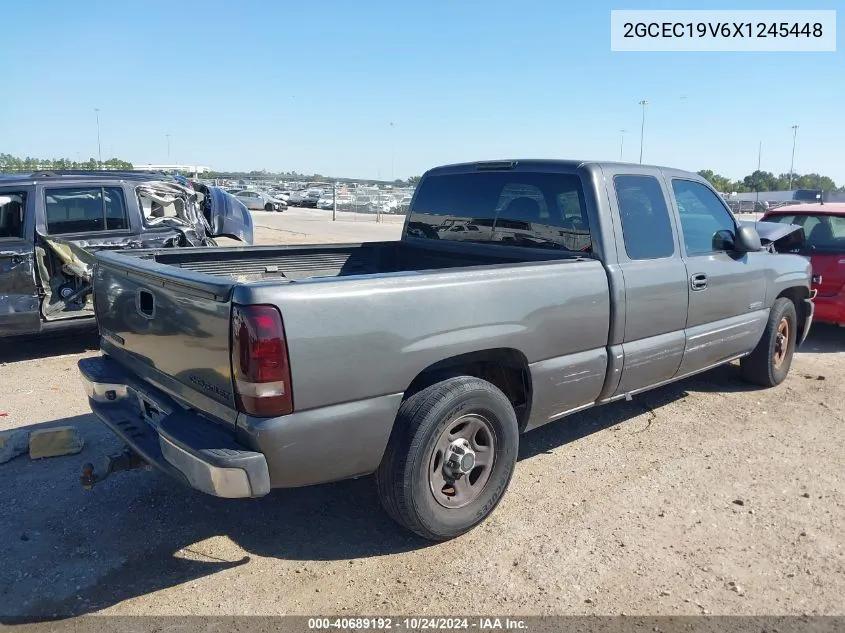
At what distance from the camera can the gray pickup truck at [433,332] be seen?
2740mm

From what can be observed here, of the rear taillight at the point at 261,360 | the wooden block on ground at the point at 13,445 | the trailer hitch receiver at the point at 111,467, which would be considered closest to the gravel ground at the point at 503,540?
the wooden block on ground at the point at 13,445

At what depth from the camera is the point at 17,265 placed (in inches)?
252

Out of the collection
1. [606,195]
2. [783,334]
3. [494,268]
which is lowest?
[783,334]

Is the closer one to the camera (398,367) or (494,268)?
(398,367)

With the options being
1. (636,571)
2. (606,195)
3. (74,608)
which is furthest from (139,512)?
(606,195)

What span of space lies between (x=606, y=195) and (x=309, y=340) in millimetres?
2285

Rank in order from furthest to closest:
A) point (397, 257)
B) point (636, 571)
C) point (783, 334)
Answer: point (783, 334) < point (397, 257) < point (636, 571)

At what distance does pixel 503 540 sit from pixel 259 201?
40082 millimetres

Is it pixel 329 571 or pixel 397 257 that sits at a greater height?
pixel 397 257

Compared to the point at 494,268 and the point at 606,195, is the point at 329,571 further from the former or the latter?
the point at 606,195

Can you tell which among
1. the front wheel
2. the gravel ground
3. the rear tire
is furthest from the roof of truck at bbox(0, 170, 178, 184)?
the rear tire

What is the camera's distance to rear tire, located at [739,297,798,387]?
5762mm

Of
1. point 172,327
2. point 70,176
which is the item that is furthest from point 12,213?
point 172,327

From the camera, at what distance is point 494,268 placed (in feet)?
11.2
